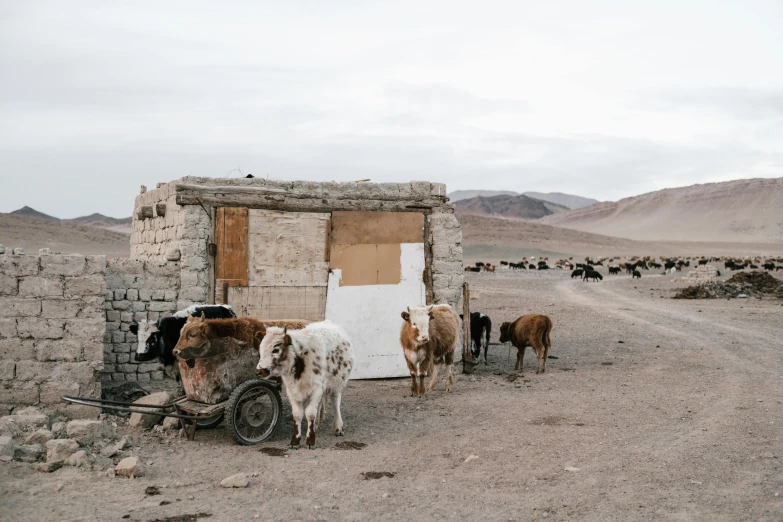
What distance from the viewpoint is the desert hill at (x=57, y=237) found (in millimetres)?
63750

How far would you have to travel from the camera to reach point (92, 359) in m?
9.99

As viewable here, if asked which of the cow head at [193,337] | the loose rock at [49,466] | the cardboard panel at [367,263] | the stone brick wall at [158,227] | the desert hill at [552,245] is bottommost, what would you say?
the loose rock at [49,466]

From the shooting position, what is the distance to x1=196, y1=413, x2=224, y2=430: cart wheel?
9.05 meters

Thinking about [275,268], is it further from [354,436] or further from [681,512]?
[681,512]

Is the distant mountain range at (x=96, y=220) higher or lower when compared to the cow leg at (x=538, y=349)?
higher

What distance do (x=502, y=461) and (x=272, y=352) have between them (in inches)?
116

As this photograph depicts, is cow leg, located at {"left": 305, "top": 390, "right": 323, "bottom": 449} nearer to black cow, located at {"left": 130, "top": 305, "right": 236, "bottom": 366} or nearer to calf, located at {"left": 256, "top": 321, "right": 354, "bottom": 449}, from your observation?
calf, located at {"left": 256, "top": 321, "right": 354, "bottom": 449}

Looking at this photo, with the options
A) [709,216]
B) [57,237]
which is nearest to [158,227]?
[57,237]

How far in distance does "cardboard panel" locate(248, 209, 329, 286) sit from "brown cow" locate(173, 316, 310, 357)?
3.63 m

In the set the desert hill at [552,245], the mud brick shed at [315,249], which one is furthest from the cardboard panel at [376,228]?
the desert hill at [552,245]

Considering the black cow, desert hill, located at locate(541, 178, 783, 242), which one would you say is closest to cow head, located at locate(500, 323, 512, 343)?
the black cow

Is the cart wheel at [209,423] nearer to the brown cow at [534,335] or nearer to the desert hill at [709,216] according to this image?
the brown cow at [534,335]

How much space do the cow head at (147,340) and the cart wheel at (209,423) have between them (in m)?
1.37

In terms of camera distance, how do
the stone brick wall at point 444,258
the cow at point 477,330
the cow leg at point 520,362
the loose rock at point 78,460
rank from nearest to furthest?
1. the loose rock at point 78,460
2. the stone brick wall at point 444,258
3. the cow leg at point 520,362
4. the cow at point 477,330
